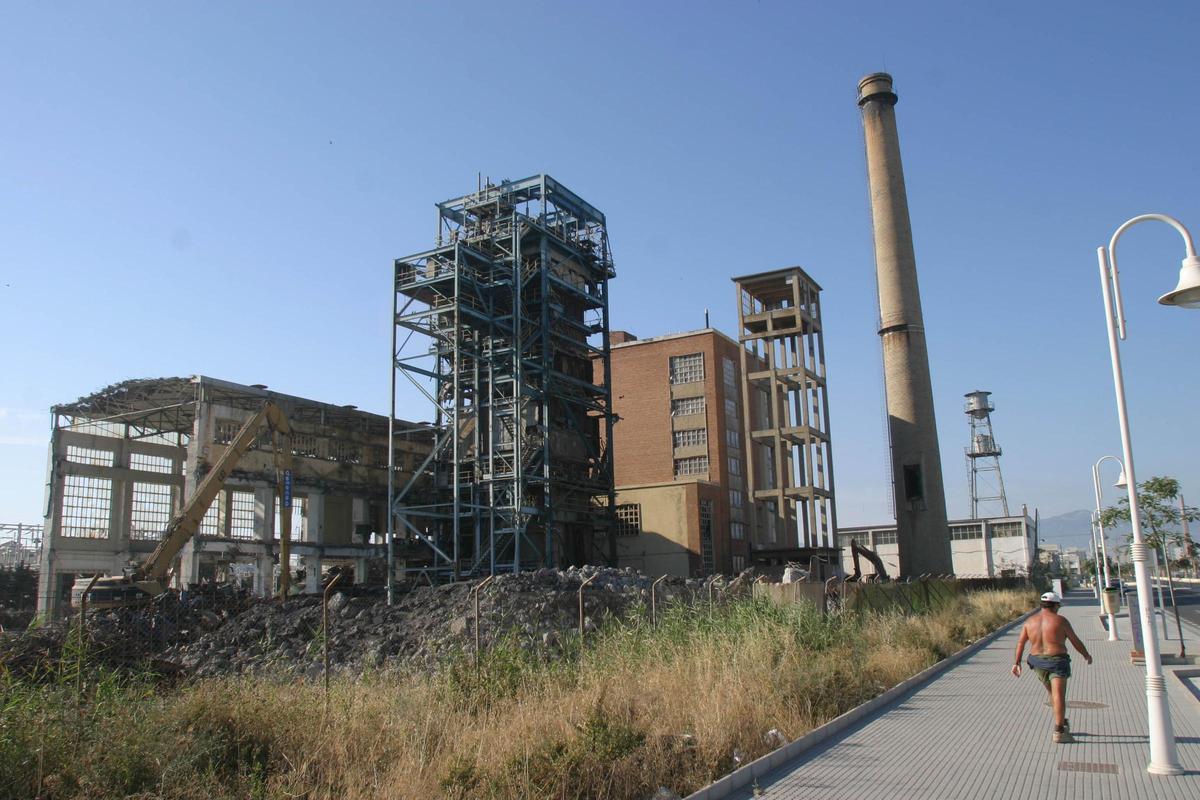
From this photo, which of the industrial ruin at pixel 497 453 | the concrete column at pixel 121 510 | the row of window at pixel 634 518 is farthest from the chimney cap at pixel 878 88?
the concrete column at pixel 121 510

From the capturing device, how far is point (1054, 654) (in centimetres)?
1045

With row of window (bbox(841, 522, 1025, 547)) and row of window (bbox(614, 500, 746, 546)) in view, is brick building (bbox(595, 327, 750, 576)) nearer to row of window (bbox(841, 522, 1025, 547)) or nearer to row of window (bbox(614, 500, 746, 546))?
row of window (bbox(614, 500, 746, 546))

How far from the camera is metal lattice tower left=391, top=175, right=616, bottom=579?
144ft

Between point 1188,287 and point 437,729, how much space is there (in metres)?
8.56

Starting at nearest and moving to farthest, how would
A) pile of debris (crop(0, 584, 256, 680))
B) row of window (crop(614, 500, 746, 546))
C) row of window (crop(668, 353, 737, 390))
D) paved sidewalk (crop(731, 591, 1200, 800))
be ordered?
paved sidewalk (crop(731, 591, 1200, 800))
pile of debris (crop(0, 584, 256, 680))
row of window (crop(614, 500, 746, 546))
row of window (crop(668, 353, 737, 390))

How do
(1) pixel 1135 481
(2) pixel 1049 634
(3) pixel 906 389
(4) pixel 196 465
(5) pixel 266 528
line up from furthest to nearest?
(3) pixel 906 389 → (5) pixel 266 528 → (4) pixel 196 465 → (2) pixel 1049 634 → (1) pixel 1135 481

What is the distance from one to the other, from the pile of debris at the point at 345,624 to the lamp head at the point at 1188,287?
12.5 meters

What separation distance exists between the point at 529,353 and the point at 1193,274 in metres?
40.4

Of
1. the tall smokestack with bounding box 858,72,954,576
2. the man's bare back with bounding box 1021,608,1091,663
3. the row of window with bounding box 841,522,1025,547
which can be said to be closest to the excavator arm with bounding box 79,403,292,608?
the man's bare back with bounding box 1021,608,1091,663

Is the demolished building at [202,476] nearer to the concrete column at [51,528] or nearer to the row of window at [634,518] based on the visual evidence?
the concrete column at [51,528]

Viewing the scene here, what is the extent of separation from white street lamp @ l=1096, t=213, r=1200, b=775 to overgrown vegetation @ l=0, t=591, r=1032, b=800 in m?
3.70

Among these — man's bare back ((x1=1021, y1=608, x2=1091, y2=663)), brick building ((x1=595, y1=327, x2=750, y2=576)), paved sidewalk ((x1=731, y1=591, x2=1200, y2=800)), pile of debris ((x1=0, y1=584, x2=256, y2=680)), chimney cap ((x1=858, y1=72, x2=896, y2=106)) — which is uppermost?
chimney cap ((x1=858, y1=72, x2=896, y2=106))

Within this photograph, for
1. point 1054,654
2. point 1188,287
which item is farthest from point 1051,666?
point 1188,287

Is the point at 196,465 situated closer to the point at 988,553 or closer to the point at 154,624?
the point at 154,624
